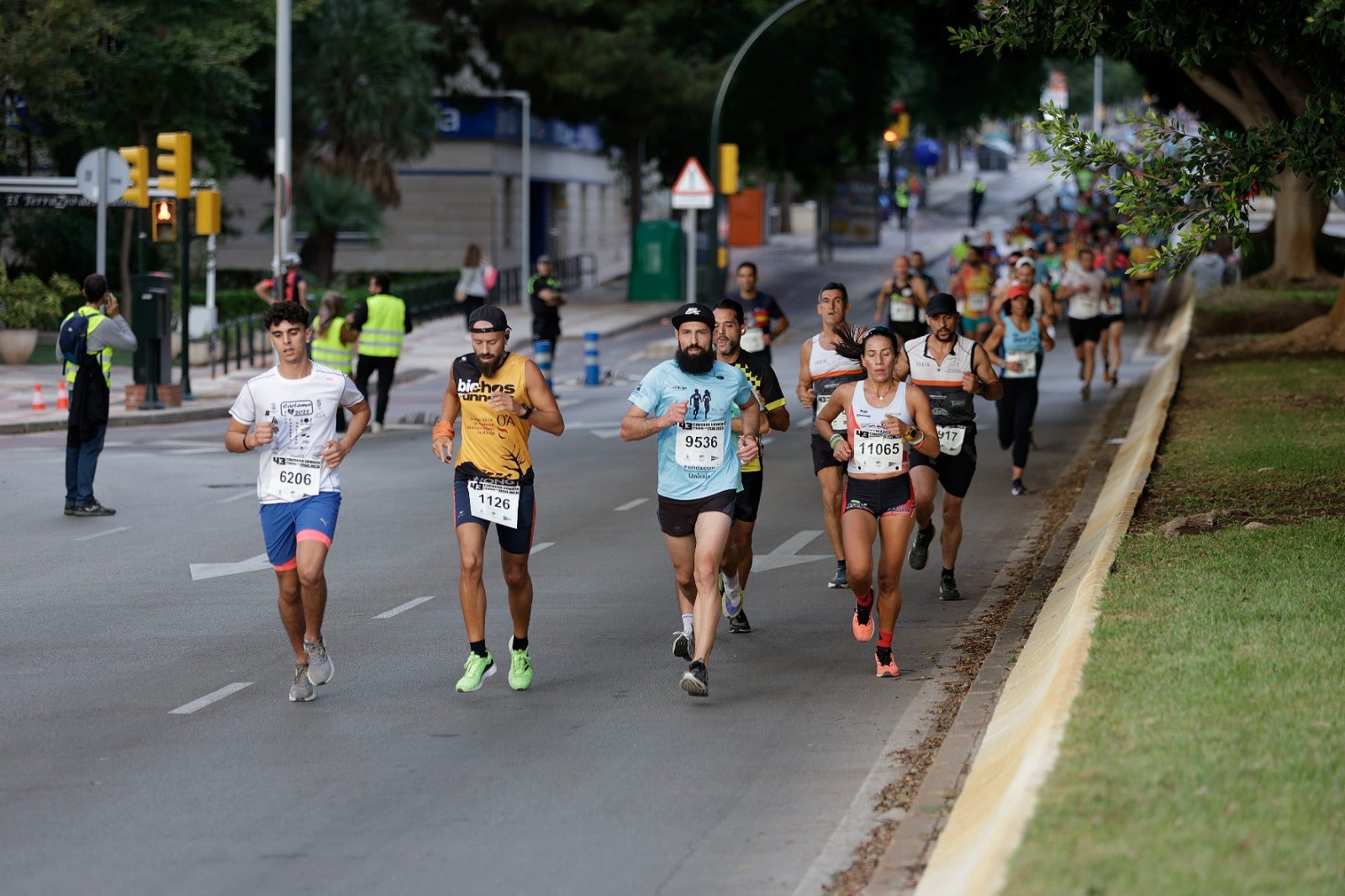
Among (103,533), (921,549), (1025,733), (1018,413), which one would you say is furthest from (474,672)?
(1018,413)

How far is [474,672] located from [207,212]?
18.8m

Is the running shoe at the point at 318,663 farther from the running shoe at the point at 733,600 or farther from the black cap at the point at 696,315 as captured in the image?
the running shoe at the point at 733,600

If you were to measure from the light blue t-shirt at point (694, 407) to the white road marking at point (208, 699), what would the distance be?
226 cm

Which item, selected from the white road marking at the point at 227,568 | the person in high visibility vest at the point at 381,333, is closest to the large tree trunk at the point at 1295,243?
the person in high visibility vest at the point at 381,333

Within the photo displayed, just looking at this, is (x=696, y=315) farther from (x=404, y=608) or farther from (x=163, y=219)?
(x=163, y=219)

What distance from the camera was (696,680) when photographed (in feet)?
30.4

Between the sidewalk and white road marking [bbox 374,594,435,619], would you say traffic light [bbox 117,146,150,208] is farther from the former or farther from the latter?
white road marking [bbox 374,594,435,619]

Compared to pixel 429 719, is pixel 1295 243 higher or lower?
higher

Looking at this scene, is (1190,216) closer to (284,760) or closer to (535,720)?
(535,720)

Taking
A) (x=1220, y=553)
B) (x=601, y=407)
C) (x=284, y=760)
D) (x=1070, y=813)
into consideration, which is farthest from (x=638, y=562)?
(x=601, y=407)

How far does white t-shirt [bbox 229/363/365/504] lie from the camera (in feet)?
30.8

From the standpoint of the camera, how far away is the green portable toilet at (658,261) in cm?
5009

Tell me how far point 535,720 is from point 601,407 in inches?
706

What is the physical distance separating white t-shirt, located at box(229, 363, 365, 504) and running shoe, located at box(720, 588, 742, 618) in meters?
2.56
